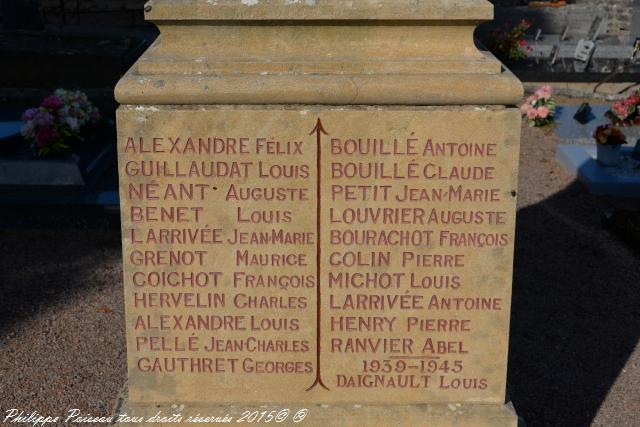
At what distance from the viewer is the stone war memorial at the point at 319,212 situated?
400 centimetres

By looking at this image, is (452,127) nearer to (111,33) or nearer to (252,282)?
(252,282)

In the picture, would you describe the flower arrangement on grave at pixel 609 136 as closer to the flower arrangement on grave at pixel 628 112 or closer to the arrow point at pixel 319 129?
the flower arrangement on grave at pixel 628 112

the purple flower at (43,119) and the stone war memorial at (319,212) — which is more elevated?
the stone war memorial at (319,212)

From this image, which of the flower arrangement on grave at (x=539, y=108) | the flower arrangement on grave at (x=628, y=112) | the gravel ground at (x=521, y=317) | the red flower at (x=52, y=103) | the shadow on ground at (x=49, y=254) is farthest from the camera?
the flower arrangement on grave at (x=539, y=108)

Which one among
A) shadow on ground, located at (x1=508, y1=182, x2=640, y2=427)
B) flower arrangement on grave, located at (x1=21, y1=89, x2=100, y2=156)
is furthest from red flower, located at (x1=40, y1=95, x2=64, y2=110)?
shadow on ground, located at (x1=508, y1=182, x2=640, y2=427)

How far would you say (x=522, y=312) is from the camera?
6625 millimetres

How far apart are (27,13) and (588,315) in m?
9.12

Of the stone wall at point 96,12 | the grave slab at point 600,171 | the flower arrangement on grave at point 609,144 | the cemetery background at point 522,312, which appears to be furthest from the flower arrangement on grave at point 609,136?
the stone wall at point 96,12

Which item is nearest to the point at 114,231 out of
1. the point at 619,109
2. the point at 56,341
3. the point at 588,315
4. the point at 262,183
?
the point at 56,341

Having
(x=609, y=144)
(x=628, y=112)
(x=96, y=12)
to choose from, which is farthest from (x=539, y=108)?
(x=96, y=12)

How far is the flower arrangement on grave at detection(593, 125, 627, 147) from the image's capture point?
9.56 meters

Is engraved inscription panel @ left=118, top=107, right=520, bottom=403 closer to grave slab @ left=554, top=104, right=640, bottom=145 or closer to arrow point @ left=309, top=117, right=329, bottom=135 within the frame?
arrow point @ left=309, top=117, right=329, bottom=135

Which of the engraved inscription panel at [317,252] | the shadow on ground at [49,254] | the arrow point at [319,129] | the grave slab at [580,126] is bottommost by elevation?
the grave slab at [580,126]

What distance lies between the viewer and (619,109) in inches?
421
